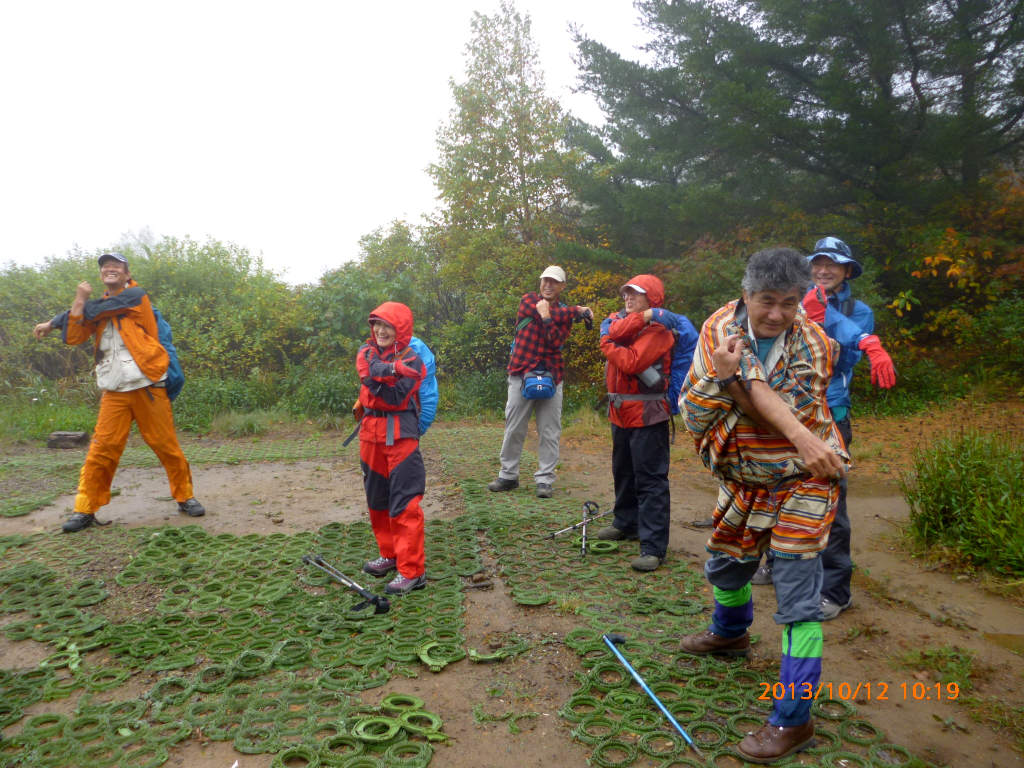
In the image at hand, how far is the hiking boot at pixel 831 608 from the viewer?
11.7 ft

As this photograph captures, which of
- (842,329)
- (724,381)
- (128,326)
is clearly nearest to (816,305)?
(842,329)

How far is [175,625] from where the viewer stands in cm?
352

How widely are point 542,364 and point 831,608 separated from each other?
308 cm

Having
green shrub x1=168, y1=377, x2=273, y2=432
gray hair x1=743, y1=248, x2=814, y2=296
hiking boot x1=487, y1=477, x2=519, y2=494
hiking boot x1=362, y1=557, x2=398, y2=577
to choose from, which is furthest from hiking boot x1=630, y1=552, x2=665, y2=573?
green shrub x1=168, y1=377, x2=273, y2=432

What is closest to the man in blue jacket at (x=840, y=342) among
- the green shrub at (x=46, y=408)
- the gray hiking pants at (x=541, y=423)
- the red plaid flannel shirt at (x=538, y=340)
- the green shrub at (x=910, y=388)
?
the red plaid flannel shirt at (x=538, y=340)

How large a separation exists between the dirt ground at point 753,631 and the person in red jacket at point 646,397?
0.46 meters

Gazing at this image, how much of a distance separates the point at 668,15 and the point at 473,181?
4.95m

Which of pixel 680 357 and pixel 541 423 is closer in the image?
pixel 680 357

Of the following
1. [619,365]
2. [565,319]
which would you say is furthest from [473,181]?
[619,365]

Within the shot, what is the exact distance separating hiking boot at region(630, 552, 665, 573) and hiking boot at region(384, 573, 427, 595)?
136 cm

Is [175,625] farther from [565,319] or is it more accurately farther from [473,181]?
[473,181]

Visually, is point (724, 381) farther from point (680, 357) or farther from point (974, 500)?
point (974, 500)

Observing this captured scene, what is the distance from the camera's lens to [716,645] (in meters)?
3.06

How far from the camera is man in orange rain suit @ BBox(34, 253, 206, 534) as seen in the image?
5.10 meters
